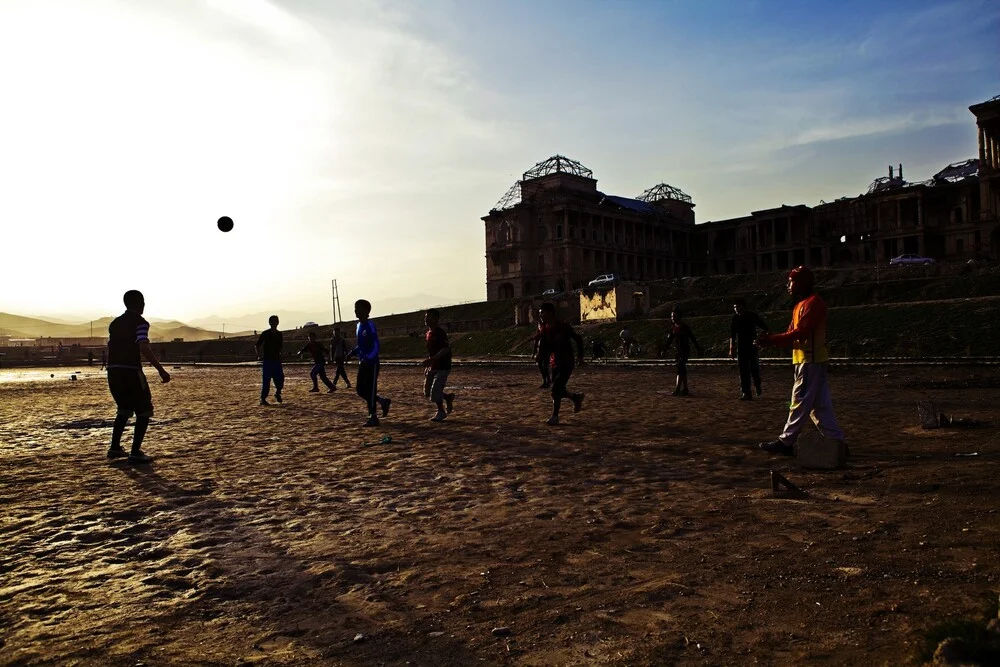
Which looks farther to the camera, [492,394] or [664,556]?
[492,394]

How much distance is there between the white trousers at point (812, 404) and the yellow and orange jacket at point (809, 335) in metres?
0.11

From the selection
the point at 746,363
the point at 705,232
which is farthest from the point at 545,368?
the point at 705,232

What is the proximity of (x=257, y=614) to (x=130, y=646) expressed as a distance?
646 mm

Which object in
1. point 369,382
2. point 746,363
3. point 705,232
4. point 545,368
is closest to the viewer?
point 369,382

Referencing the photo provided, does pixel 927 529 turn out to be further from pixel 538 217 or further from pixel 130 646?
pixel 538 217

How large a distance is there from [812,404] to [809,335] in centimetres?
77

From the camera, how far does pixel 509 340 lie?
4422 cm

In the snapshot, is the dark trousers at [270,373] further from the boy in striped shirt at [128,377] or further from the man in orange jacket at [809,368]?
the man in orange jacket at [809,368]

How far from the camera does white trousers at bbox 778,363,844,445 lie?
22.6 ft

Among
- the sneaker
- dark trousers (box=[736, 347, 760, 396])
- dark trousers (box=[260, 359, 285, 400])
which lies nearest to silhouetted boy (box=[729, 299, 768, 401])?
dark trousers (box=[736, 347, 760, 396])

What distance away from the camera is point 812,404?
7117 mm

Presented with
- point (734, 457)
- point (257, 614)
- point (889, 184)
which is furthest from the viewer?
point (889, 184)

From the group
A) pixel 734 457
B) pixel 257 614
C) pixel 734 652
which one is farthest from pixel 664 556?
pixel 734 457

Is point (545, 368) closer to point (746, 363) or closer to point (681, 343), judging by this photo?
point (681, 343)
